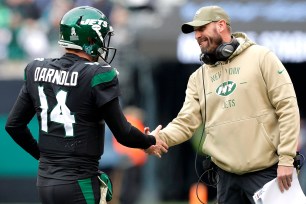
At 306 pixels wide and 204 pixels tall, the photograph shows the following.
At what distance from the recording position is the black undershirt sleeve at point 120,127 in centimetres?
611

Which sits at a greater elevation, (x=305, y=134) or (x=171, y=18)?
(x=171, y=18)

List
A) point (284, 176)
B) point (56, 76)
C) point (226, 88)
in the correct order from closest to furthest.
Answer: point (56, 76) → point (284, 176) → point (226, 88)

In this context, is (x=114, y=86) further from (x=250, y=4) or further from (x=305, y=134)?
(x=305, y=134)

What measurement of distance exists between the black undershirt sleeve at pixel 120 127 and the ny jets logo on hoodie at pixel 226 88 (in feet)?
2.46

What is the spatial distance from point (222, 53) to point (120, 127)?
114cm

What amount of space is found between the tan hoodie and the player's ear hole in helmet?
3.71 feet

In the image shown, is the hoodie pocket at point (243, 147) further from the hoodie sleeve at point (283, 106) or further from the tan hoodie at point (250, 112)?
the hoodie sleeve at point (283, 106)

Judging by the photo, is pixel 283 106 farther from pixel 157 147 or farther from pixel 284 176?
pixel 157 147

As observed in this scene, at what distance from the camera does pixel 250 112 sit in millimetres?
6793

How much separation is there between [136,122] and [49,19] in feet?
11.3

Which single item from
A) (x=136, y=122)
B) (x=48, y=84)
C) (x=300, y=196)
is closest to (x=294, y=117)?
(x=300, y=196)

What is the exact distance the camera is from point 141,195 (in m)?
16.1

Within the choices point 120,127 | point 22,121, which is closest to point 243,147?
point 120,127

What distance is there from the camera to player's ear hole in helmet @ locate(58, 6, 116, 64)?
6.22m
